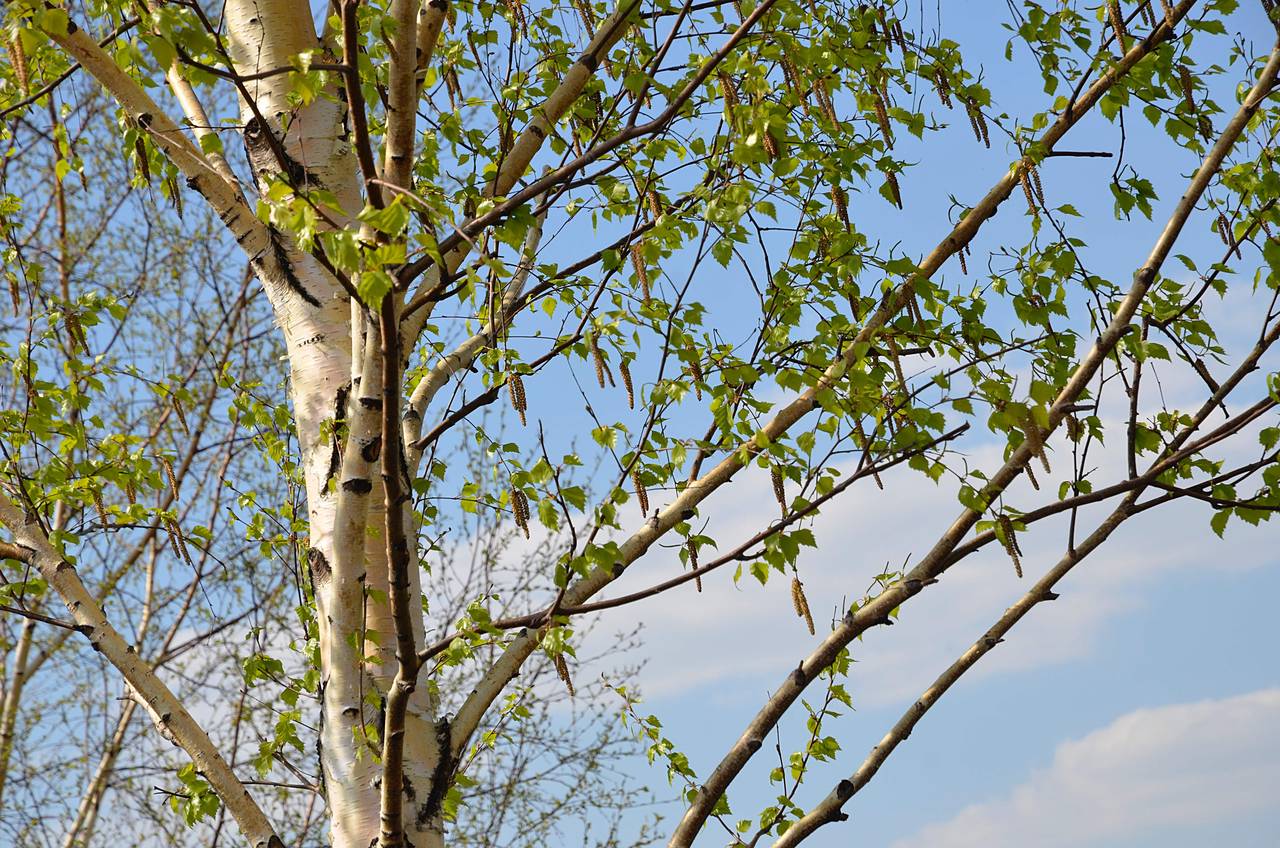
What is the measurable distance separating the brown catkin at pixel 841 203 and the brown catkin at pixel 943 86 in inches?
22.7

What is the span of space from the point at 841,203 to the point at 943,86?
0.79 m

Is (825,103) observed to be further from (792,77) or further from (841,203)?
(841,203)

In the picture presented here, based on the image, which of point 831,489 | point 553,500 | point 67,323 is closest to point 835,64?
point 831,489

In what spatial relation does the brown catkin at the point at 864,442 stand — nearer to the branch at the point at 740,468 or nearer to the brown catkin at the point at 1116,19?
the branch at the point at 740,468

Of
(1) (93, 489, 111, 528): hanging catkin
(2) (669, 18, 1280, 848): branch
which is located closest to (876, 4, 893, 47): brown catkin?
(2) (669, 18, 1280, 848): branch

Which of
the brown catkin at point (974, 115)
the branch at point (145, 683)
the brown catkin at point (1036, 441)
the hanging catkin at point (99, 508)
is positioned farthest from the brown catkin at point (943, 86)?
the hanging catkin at point (99, 508)

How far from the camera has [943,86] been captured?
4.10 metres

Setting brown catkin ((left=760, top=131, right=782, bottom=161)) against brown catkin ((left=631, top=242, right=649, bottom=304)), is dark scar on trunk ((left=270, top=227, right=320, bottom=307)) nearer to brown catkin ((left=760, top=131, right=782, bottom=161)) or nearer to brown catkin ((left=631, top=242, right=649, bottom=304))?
brown catkin ((left=631, top=242, right=649, bottom=304))

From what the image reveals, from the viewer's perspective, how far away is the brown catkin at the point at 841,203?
11.9ft

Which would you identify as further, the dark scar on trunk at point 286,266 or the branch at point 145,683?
the dark scar on trunk at point 286,266

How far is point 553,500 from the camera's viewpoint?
3109 millimetres

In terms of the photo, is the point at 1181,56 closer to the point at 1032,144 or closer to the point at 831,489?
the point at 1032,144

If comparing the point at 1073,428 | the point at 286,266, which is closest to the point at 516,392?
the point at 286,266

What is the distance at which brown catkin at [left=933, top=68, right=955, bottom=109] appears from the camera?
13.1 ft
